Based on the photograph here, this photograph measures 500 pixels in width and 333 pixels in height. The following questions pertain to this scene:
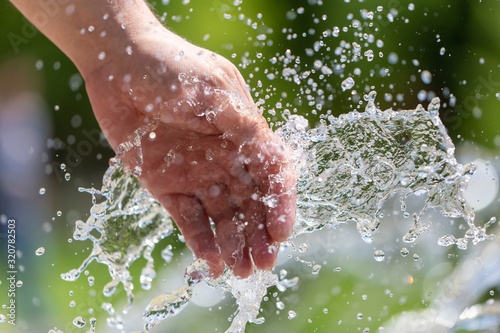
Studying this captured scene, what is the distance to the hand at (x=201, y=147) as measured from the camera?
3.38 ft

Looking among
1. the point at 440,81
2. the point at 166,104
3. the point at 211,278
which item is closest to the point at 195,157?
the point at 166,104

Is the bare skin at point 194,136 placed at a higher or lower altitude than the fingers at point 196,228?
higher

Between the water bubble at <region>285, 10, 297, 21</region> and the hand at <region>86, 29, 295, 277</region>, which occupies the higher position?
the hand at <region>86, 29, 295, 277</region>

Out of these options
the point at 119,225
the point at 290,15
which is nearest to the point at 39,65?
the point at 290,15

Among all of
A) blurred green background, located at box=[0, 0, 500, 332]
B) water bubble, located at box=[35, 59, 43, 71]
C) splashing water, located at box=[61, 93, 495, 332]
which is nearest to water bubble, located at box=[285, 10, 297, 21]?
blurred green background, located at box=[0, 0, 500, 332]

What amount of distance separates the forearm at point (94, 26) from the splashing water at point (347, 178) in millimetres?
262

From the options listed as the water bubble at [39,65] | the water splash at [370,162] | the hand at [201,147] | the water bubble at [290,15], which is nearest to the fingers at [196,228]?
the hand at [201,147]

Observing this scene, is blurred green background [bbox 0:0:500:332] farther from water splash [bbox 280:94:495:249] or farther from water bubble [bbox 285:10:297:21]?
water splash [bbox 280:94:495:249]

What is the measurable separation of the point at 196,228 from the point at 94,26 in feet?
1.68

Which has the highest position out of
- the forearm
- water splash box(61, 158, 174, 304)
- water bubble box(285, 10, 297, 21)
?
the forearm

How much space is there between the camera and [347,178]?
1286 mm

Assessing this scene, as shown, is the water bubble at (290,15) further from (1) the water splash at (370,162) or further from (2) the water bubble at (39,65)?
(1) the water splash at (370,162)

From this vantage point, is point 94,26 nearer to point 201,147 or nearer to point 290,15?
point 201,147

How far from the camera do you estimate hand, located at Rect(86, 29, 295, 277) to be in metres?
1.03
